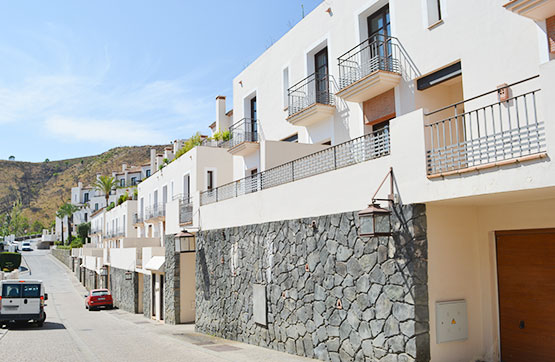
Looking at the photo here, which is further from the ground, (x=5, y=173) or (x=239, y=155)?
(x=5, y=173)

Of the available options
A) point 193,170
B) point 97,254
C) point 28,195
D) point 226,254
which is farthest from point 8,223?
point 226,254

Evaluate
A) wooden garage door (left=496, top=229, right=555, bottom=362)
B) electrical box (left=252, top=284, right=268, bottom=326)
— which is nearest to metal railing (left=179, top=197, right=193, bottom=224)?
electrical box (left=252, top=284, right=268, bottom=326)

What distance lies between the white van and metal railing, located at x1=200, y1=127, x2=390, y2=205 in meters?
9.86

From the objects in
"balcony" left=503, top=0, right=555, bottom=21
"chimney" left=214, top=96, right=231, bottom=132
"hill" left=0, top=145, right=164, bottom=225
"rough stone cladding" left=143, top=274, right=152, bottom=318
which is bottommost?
"rough stone cladding" left=143, top=274, right=152, bottom=318

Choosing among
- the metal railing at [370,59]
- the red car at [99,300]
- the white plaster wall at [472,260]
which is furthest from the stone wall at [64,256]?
the white plaster wall at [472,260]

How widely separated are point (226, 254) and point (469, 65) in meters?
10.4

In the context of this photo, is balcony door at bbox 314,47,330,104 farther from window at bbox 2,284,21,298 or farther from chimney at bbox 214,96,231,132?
chimney at bbox 214,96,231,132

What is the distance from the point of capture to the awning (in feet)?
82.6

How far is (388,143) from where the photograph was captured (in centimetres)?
1066

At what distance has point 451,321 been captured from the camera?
9.24 metres

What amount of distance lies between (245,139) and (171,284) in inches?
316

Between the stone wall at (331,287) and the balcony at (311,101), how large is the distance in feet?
14.6

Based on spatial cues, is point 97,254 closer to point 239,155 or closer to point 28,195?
point 239,155

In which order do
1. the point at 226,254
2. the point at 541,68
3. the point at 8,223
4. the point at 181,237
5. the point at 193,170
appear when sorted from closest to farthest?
the point at 541,68, the point at 226,254, the point at 181,237, the point at 193,170, the point at 8,223
